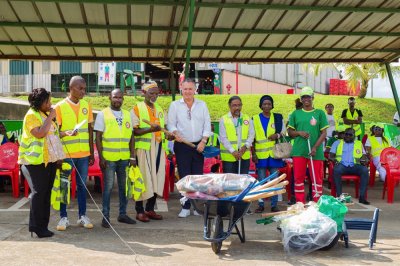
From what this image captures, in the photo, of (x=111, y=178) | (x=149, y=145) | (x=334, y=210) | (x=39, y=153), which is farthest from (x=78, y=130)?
(x=334, y=210)

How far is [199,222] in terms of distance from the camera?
768cm

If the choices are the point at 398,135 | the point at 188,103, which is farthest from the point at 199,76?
the point at 188,103

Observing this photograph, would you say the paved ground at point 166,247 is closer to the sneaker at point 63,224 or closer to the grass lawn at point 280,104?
the sneaker at point 63,224

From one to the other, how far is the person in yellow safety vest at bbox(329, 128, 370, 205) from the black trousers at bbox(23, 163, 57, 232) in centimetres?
515

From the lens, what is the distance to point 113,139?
→ 7234mm

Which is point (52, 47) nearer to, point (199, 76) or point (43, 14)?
point (43, 14)

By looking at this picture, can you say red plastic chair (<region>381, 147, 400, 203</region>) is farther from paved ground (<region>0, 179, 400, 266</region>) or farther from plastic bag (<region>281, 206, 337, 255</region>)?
plastic bag (<region>281, 206, 337, 255</region>)

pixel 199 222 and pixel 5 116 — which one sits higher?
pixel 5 116

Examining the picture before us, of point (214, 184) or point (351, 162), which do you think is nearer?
point (214, 184)

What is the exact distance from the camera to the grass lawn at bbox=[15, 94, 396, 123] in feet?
92.8

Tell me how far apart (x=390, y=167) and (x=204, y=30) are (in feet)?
14.6

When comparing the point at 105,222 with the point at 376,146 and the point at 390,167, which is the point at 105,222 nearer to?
the point at 390,167

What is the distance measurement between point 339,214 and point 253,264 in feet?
3.99

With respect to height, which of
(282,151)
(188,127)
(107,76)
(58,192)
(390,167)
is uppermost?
(107,76)
